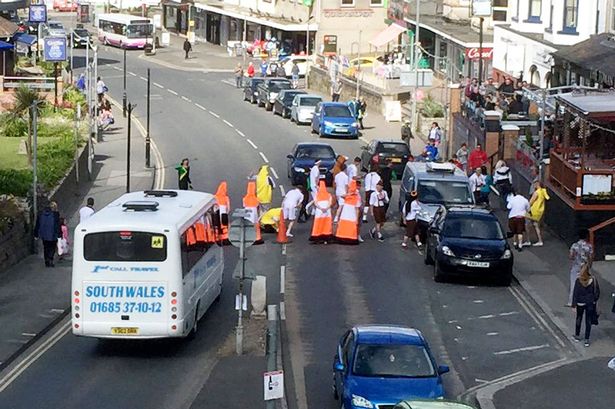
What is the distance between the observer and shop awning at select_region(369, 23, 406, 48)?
275 ft

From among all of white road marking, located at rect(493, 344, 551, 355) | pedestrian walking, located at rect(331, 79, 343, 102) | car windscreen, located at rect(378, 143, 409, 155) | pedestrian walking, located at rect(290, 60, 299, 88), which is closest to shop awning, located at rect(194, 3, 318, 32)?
pedestrian walking, located at rect(290, 60, 299, 88)

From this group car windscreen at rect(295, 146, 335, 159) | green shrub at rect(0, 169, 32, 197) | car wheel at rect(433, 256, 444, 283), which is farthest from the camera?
car windscreen at rect(295, 146, 335, 159)

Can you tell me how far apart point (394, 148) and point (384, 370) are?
29.2 meters

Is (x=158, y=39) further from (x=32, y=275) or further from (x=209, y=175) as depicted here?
(x=32, y=275)

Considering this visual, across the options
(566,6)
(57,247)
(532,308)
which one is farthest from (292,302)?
(566,6)

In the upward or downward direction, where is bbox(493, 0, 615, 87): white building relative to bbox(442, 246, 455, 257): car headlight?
upward

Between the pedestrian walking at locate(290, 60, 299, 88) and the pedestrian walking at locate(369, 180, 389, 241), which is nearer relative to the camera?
the pedestrian walking at locate(369, 180, 389, 241)

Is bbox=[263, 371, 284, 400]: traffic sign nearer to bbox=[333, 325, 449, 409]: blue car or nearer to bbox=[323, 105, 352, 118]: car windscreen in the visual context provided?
bbox=[333, 325, 449, 409]: blue car

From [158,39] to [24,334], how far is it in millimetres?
81297

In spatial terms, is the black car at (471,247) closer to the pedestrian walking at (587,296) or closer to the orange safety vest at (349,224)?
the orange safety vest at (349,224)

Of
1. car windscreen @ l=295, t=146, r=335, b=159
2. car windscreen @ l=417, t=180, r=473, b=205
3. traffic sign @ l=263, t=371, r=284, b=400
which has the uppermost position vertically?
traffic sign @ l=263, t=371, r=284, b=400

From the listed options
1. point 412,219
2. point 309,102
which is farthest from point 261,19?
point 412,219

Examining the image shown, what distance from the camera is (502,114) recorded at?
48281 millimetres

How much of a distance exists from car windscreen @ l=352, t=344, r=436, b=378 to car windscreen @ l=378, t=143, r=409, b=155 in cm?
2846
